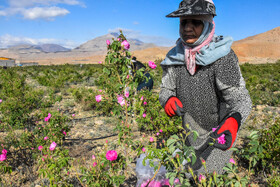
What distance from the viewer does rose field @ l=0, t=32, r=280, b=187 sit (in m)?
1.35

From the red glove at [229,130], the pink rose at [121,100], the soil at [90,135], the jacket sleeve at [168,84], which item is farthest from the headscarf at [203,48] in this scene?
the soil at [90,135]

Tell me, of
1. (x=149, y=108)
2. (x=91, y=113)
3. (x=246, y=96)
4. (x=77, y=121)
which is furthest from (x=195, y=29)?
(x=91, y=113)

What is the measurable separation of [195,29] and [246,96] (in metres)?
0.58

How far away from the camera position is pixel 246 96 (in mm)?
1400

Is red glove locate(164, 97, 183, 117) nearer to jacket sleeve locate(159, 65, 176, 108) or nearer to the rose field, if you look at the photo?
jacket sleeve locate(159, 65, 176, 108)

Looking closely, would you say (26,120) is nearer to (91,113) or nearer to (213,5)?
(91,113)

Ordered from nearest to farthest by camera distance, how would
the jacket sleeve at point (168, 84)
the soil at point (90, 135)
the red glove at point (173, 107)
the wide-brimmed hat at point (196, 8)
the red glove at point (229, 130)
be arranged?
the red glove at point (229, 130)
the wide-brimmed hat at point (196, 8)
the red glove at point (173, 107)
the jacket sleeve at point (168, 84)
the soil at point (90, 135)

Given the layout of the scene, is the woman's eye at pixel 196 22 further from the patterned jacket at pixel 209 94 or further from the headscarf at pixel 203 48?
the patterned jacket at pixel 209 94

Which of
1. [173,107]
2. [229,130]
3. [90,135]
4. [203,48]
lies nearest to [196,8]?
[203,48]

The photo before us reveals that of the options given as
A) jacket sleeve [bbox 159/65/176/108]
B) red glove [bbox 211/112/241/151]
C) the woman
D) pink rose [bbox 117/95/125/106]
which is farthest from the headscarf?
pink rose [bbox 117/95/125/106]

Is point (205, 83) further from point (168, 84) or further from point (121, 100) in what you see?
point (121, 100)

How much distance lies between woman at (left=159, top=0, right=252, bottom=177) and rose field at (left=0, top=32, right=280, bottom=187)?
15 centimetres

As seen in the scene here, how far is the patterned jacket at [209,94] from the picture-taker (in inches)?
55.7

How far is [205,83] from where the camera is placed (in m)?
1.52
